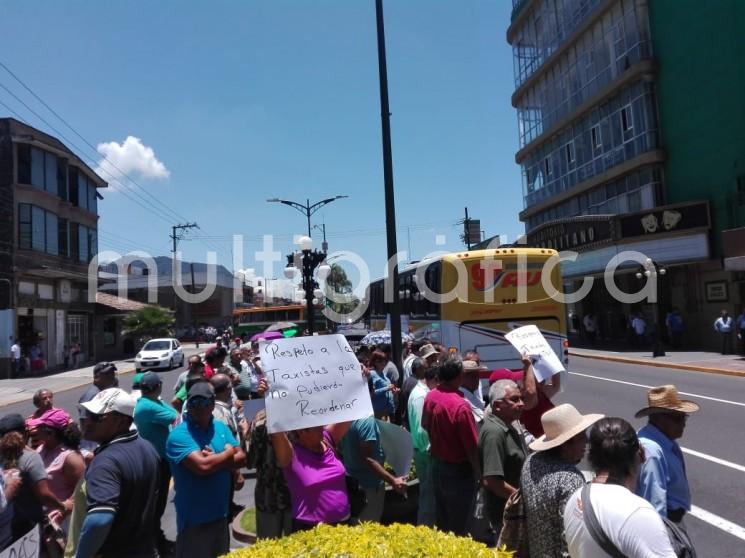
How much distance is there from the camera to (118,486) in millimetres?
3307

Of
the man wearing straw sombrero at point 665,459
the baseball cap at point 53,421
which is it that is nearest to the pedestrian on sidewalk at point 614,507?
the man wearing straw sombrero at point 665,459

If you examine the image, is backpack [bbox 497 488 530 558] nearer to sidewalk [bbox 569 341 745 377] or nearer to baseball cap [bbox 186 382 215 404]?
baseball cap [bbox 186 382 215 404]

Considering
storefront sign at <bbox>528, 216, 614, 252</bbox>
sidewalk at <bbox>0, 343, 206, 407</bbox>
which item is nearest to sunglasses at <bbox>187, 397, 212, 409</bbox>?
sidewalk at <bbox>0, 343, 206, 407</bbox>

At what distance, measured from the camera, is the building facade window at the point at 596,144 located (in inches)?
1065

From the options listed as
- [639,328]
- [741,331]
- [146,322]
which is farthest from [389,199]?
[146,322]

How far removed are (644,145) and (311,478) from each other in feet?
91.1

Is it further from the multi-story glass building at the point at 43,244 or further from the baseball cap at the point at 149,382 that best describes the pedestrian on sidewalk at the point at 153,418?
the multi-story glass building at the point at 43,244

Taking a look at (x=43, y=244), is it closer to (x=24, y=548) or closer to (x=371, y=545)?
(x=24, y=548)

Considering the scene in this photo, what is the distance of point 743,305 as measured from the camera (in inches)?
898

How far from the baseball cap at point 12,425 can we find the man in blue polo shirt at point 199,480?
3.28 feet

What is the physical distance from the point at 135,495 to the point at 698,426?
32.9 ft

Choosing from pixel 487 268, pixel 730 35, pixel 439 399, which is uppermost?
pixel 730 35

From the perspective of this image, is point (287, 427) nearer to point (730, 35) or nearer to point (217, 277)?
point (730, 35)

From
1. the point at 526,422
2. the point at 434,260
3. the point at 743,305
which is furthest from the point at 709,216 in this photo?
the point at 526,422
